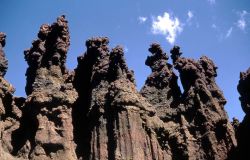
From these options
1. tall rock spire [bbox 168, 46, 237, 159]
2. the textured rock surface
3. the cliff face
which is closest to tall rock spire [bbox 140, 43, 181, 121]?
the textured rock surface

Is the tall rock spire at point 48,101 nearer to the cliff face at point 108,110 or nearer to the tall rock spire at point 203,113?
the cliff face at point 108,110

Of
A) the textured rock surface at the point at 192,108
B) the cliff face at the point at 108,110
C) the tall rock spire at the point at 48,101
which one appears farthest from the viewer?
the textured rock surface at the point at 192,108

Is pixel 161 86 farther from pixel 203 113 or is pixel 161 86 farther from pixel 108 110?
pixel 108 110

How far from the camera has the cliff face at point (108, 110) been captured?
46219mm

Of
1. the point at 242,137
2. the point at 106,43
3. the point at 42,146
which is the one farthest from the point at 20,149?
the point at 242,137

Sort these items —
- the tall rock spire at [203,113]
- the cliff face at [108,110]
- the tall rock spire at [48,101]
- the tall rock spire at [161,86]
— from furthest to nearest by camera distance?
1. the tall rock spire at [161,86]
2. the tall rock spire at [203,113]
3. the cliff face at [108,110]
4. the tall rock spire at [48,101]

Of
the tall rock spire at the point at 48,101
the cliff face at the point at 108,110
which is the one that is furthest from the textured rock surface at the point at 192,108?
the tall rock spire at the point at 48,101

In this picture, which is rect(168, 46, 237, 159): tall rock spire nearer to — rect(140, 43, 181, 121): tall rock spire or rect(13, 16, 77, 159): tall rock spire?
rect(140, 43, 181, 121): tall rock spire

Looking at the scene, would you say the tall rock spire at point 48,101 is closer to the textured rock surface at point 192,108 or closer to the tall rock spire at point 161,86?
the tall rock spire at point 161,86

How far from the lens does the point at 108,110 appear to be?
1970 inches

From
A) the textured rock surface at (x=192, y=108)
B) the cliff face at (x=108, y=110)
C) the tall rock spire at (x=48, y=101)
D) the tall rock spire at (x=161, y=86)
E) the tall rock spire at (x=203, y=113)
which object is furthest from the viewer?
the tall rock spire at (x=161, y=86)

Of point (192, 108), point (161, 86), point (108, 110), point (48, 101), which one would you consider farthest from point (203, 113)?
→ point (48, 101)

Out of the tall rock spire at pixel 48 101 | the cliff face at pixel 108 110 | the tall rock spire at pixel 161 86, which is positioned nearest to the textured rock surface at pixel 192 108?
the tall rock spire at pixel 161 86

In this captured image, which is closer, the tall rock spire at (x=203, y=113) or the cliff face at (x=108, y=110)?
the cliff face at (x=108, y=110)
